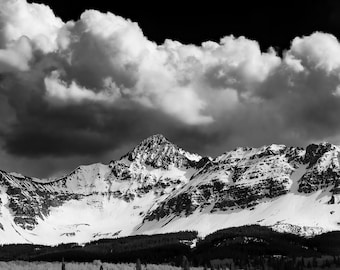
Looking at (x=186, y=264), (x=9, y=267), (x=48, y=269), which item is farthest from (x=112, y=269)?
(x=186, y=264)

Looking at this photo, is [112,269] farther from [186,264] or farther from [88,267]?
[186,264]

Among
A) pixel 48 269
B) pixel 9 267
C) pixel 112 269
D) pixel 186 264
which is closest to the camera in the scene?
pixel 186 264

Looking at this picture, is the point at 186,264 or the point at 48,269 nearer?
the point at 186,264

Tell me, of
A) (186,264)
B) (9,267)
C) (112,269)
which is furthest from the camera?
(112,269)

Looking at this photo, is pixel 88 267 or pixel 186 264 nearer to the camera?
pixel 186 264

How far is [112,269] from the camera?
181250 millimetres

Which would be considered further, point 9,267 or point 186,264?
point 9,267

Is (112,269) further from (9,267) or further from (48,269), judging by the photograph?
(9,267)

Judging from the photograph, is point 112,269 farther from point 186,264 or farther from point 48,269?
point 186,264

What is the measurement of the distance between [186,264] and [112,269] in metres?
121

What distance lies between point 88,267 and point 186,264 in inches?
5005

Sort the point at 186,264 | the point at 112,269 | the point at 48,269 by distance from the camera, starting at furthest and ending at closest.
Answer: the point at 112,269 → the point at 48,269 → the point at 186,264

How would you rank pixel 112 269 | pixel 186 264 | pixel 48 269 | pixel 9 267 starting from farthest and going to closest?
pixel 112 269, pixel 48 269, pixel 9 267, pixel 186 264

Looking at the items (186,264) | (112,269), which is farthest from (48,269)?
(186,264)
